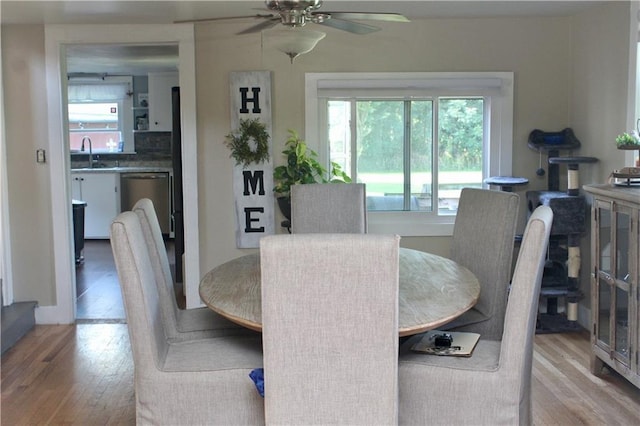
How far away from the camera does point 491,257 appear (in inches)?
122

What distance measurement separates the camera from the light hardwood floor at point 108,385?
316 centimetres

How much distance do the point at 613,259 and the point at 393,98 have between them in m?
1.97

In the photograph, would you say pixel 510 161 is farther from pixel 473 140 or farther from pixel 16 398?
pixel 16 398

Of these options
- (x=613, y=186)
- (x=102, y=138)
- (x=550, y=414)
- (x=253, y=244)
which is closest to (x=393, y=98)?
(x=253, y=244)

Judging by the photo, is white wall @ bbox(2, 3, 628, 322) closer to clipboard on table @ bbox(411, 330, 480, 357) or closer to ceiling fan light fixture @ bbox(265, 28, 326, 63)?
ceiling fan light fixture @ bbox(265, 28, 326, 63)

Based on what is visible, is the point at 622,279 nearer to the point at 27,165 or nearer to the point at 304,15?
the point at 304,15

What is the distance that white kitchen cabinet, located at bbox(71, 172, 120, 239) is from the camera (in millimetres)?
8305

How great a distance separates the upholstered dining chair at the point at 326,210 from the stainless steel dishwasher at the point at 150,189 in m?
4.84

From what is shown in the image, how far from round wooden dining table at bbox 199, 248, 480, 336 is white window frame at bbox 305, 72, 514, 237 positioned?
160 centimetres

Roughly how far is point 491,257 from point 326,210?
3.49 ft

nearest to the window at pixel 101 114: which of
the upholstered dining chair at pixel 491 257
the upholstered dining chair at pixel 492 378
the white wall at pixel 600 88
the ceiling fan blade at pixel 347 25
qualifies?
the white wall at pixel 600 88

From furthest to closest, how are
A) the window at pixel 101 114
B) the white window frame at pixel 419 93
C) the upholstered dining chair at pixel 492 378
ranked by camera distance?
the window at pixel 101 114, the white window frame at pixel 419 93, the upholstered dining chair at pixel 492 378

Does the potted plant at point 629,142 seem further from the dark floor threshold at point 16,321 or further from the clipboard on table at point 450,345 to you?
the dark floor threshold at point 16,321

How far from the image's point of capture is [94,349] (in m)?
4.21
